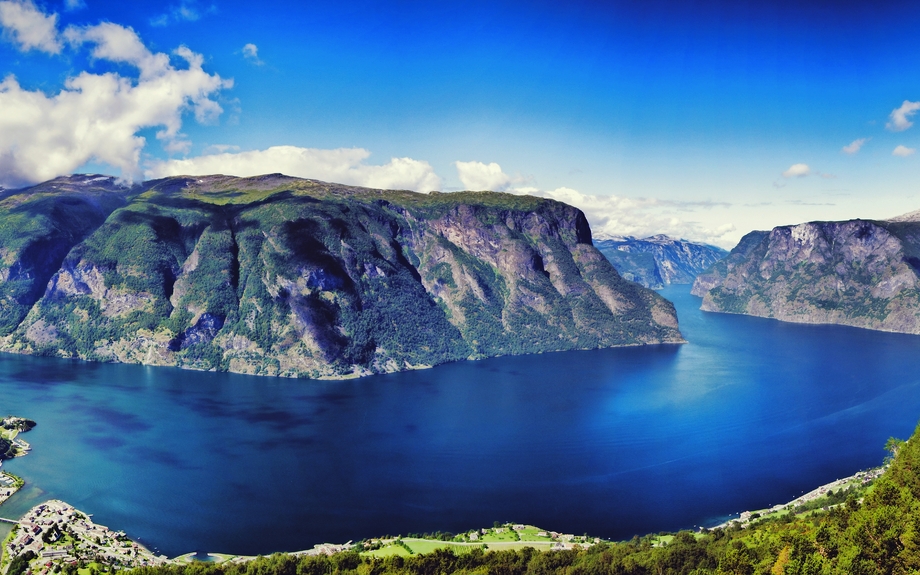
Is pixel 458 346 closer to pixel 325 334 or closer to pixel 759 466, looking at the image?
pixel 325 334

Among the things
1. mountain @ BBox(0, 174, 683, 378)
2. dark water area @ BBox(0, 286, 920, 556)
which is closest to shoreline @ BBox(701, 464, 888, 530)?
dark water area @ BBox(0, 286, 920, 556)

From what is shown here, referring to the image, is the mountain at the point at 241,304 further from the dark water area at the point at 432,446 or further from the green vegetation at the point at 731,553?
the green vegetation at the point at 731,553

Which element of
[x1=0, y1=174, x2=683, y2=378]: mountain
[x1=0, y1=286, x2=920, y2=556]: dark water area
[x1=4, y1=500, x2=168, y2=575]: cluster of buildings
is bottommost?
[x1=4, y1=500, x2=168, y2=575]: cluster of buildings

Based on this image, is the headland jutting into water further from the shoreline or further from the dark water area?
the dark water area

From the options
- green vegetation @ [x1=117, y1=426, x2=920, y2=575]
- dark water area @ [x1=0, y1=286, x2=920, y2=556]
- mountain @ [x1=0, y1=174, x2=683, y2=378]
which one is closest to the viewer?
green vegetation @ [x1=117, y1=426, x2=920, y2=575]

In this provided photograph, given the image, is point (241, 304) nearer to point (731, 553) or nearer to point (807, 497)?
point (807, 497)

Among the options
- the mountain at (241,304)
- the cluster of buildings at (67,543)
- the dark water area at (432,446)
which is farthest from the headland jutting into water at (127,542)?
the mountain at (241,304)

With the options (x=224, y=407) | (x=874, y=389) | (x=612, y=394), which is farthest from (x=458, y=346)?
(x=874, y=389)
